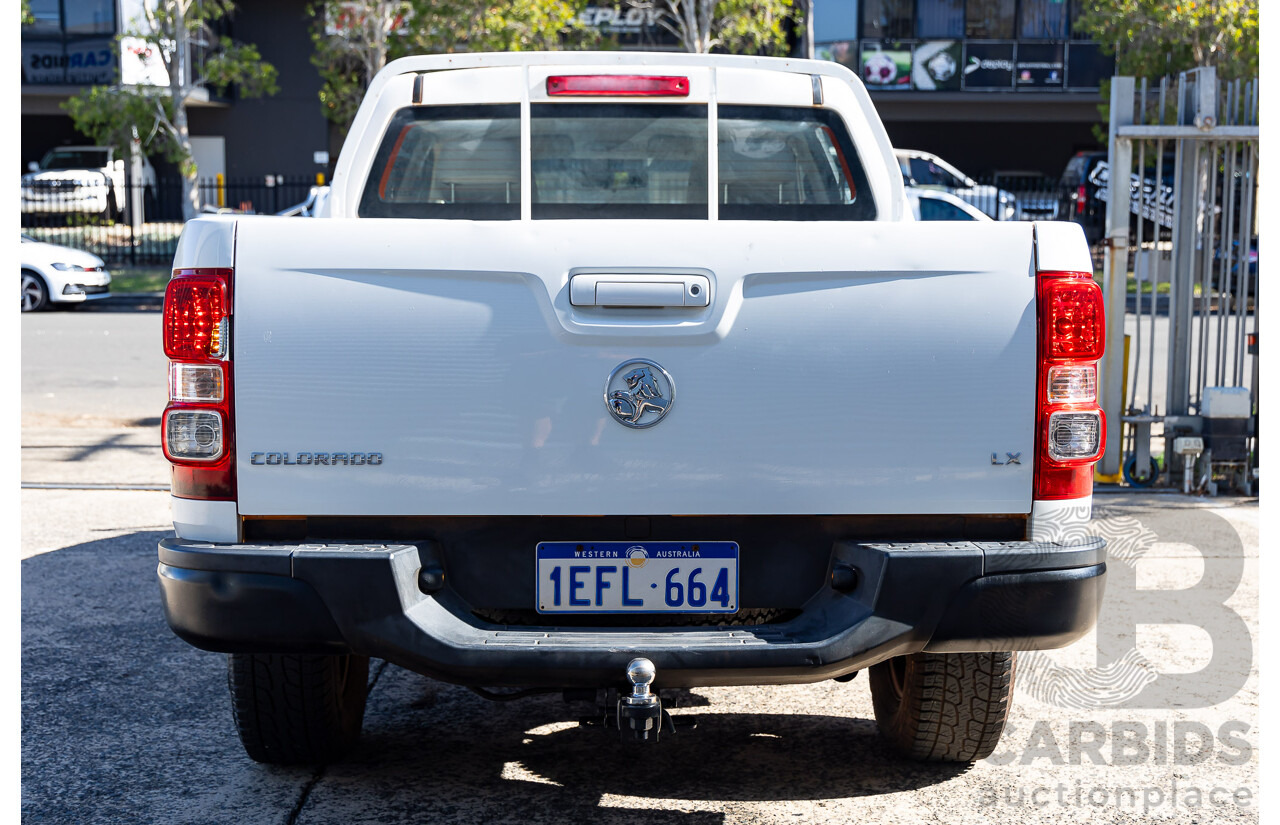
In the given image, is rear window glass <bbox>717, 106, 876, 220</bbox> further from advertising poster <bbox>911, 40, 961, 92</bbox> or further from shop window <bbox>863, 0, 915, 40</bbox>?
advertising poster <bbox>911, 40, 961, 92</bbox>

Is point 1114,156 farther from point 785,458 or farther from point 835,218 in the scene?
point 785,458

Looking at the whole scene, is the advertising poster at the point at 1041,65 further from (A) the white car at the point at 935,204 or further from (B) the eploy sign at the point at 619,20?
(A) the white car at the point at 935,204

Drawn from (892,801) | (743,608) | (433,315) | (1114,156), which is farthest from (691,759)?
(1114,156)

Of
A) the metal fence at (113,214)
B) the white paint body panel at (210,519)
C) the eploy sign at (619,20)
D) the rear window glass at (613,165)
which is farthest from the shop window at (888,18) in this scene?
the white paint body panel at (210,519)

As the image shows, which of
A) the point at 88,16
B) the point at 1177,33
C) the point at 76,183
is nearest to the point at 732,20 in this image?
the point at 1177,33

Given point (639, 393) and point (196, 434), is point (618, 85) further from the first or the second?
point (196, 434)

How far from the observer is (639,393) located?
2.98 m

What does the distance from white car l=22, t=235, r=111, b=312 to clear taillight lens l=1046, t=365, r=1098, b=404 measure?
17553 millimetres

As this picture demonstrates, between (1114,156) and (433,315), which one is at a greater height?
(1114,156)

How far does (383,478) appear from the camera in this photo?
9.84 ft

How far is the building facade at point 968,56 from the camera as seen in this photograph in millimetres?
32062

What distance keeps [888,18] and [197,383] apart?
103ft

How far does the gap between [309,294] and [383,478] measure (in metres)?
0.44
